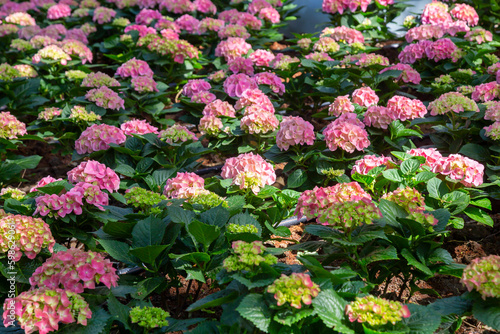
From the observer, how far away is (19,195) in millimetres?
2695

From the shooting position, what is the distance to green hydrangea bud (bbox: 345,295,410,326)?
1.43m

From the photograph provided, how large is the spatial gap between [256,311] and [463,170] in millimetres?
1403

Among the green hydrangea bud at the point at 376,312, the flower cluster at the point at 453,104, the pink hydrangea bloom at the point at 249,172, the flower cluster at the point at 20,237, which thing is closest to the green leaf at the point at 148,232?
the flower cluster at the point at 20,237

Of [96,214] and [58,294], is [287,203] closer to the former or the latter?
[96,214]

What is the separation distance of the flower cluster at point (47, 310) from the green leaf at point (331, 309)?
744mm

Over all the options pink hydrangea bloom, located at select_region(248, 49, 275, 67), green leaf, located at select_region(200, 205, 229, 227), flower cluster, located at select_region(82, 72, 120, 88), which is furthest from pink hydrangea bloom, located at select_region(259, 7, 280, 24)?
green leaf, located at select_region(200, 205, 229, 227)

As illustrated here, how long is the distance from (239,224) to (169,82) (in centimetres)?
264

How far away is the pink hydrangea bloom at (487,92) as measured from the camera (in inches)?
126

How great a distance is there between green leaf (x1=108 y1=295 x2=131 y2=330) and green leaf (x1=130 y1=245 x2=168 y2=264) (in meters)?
0.19

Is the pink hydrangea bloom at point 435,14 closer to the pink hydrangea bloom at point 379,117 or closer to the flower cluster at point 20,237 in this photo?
the pink hydrangea bloom at point 379,117

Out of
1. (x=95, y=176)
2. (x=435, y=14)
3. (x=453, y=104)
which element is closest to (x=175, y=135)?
(x=95, y=176)

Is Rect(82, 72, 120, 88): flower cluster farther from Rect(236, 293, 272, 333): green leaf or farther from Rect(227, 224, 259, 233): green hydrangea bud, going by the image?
Rect(236, 293, 272, 333): green leaf

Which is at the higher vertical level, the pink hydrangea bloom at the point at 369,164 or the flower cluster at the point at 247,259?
the flower cluster at the point at 247,259

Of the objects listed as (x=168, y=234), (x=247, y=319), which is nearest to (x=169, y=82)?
(x=168, y=234)
